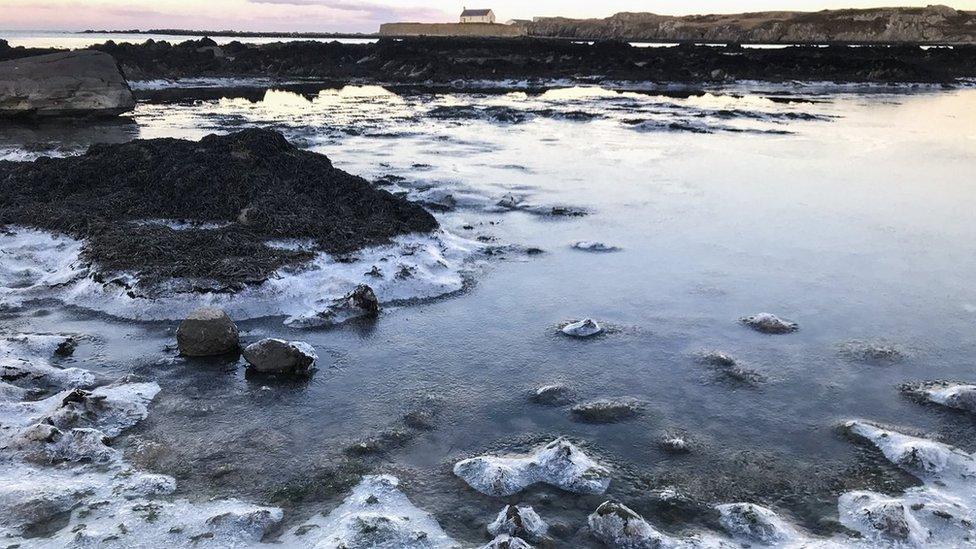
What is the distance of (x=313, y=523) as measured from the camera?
Answer: 3344mm

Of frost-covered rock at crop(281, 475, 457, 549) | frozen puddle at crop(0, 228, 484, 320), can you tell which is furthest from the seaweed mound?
frost-covered rock at crop(281, 475, 457, 549)

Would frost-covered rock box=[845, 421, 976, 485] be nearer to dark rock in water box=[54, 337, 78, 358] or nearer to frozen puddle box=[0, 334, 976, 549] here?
frozen puddle box=[0, 334, 976, 549]

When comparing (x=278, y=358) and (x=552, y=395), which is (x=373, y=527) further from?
(x=278, y=358)

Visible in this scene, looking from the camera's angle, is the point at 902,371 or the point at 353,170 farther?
the point at 353,170

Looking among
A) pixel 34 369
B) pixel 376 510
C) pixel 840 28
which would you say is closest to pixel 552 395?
pixel 376 510

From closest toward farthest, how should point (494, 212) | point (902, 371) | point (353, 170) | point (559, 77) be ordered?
point (902, 371) → point (494, 212) → point (353, 170) → point (559, 77)

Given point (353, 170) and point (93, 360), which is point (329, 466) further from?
point (353, 170)

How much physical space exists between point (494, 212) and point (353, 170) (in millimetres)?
3887

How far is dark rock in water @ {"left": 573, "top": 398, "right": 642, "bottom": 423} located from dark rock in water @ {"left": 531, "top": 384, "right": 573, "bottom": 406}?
0.40 feet

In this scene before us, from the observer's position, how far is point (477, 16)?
135m

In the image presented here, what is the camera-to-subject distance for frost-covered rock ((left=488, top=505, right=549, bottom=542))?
128 inches

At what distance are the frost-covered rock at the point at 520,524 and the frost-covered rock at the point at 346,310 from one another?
2.97 m

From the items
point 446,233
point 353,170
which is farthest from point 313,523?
point 353,170

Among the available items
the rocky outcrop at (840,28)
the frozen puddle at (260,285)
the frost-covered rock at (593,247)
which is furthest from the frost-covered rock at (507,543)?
the rocky outcrop at (840,28)
